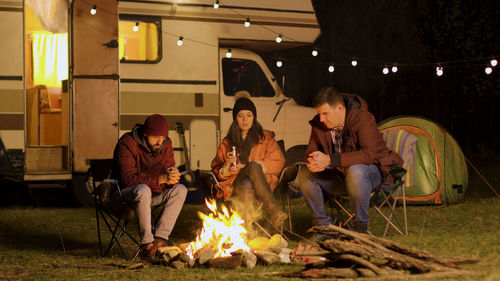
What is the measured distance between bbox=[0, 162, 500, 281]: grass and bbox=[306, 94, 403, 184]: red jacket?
628 millimetres

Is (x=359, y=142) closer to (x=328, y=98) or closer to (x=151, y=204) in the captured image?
(x=328, y=98)

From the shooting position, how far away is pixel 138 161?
4.76 m

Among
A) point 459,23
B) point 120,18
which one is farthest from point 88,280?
point 459,23

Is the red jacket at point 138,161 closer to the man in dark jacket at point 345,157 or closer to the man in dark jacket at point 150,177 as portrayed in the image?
the man in dark jacket at point 150,177

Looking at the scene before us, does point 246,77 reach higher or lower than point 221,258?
higher

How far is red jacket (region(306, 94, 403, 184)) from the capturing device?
4699 millimetres

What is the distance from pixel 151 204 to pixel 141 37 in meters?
3.41

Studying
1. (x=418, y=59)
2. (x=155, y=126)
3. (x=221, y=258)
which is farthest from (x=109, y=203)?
(x=418, y=59)

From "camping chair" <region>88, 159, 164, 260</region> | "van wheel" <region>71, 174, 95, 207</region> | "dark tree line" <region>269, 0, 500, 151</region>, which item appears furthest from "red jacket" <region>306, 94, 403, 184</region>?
"dark tree line" <region>269, 0, 500, 151</region>

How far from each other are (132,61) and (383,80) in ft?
34.8

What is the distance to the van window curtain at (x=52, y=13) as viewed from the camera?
7367mm

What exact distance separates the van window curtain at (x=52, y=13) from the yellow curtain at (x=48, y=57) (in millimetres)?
1057

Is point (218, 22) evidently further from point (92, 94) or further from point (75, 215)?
point (75, 215)

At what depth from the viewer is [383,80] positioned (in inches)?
666
